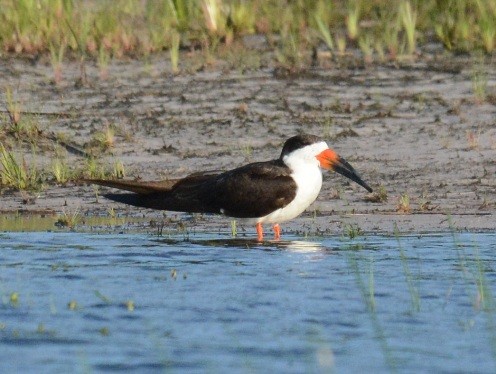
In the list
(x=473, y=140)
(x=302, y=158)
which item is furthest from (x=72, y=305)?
(x=473, y=140)

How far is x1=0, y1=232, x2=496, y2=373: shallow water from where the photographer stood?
19.2ft

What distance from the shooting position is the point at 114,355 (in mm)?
5910

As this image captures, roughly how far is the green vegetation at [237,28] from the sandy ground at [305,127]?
9.4 inches

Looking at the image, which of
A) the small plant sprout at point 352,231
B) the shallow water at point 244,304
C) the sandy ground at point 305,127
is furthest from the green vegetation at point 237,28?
the shallow water at point 244,304

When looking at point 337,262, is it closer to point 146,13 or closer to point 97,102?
point 97,102

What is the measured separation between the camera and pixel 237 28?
12828 mm

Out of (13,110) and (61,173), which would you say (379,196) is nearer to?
(61,173)

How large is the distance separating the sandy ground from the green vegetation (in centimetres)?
24

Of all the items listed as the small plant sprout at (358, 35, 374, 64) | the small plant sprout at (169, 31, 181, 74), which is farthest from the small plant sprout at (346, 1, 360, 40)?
the small plant sprout at (169, 31, 181, 74)

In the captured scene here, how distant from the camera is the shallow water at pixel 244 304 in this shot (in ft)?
19.2

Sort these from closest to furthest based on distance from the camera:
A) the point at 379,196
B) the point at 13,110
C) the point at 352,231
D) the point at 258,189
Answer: the point at 352,231
the point at 258,189
the point at 379,196
the point at 13,110

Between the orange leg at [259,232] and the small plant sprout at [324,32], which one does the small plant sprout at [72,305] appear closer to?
the orange leg at [259,232]

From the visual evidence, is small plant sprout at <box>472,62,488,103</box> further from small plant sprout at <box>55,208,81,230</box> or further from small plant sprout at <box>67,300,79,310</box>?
small plant sprout at <box>67,300,79,310</box>

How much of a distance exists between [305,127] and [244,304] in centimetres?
436
